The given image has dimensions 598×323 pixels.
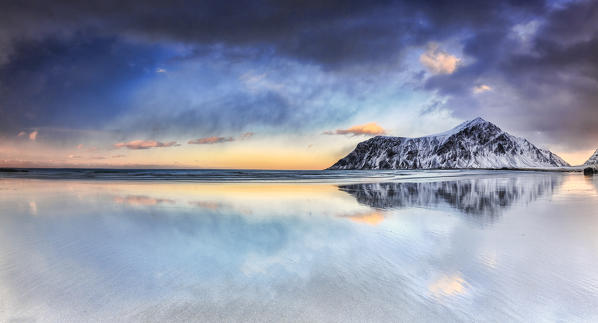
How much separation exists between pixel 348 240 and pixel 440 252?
196 centimetres

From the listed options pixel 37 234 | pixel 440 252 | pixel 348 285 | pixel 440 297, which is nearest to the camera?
pixel 440 297

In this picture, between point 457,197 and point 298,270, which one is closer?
point 298,270

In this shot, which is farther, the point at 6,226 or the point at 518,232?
the point at 6,226

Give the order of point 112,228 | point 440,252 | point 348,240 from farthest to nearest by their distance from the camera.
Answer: point 112,228 < point 348,240 < point 440,252

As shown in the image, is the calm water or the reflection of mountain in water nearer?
the calm water

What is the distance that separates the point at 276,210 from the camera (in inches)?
448

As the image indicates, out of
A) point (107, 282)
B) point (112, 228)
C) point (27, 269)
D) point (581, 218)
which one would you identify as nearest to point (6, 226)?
point (112, 228)

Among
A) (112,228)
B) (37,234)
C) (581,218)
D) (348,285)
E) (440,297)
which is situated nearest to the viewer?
(440,297)

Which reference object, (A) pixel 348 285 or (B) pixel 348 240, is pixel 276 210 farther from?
(A) pixel 348 285

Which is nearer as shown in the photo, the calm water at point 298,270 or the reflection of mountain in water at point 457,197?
the calm water at point 298,270

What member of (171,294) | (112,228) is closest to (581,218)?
(171,294)

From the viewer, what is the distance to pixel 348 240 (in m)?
6.83

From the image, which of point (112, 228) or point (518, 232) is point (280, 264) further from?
point (518, 232)

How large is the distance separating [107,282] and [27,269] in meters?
1.84
